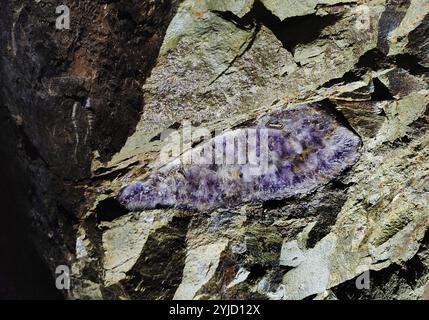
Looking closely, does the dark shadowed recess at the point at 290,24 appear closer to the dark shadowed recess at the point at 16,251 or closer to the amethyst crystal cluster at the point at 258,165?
the amethyst crystal cluster at the point at 258,165

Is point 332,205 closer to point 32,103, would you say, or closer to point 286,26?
point 286,26

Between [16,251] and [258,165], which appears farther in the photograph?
[16,251]

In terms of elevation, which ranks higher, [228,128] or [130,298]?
[228,128]

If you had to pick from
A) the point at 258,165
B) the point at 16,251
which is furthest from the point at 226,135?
the point at 16,251

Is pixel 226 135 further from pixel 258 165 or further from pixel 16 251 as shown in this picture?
pixel 16 251

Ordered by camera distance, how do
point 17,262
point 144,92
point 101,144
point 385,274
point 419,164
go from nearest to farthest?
point 144,92 < point 101,144 < point 419,164 < point 385,274 < point 17,262

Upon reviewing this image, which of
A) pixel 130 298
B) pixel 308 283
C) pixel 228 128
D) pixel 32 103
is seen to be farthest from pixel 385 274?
pixel 32 103

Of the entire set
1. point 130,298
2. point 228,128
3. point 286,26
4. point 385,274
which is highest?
point 286,26
